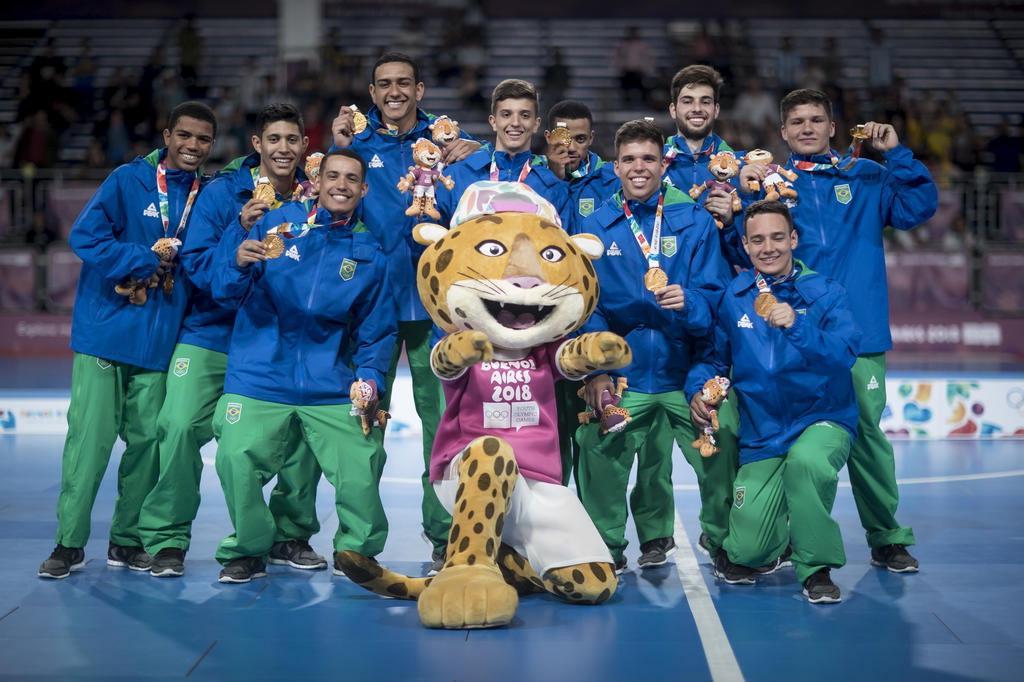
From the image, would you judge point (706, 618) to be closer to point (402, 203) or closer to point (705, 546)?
point (705, 546)

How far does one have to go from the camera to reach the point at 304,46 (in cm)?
1752

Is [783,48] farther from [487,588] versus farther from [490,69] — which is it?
[487,588]

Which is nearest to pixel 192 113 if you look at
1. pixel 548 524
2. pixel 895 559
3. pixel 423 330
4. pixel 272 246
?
pixel 272 246

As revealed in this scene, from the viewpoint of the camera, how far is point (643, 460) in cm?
601

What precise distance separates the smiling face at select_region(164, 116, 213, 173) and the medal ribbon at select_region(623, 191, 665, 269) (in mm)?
2040

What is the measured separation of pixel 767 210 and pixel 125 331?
3.00 metres

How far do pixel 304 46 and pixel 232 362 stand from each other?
1257 centimetres

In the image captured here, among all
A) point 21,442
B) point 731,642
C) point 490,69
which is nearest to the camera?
point 731,642

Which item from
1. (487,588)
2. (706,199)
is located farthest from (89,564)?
(706,199)

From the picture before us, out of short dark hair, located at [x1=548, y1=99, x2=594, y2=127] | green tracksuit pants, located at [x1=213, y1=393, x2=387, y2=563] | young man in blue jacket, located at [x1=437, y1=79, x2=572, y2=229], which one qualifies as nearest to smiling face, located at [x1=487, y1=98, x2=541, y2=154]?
young man in blue jacket, located at [x1=437, y1=79, x2=572, y2=229]

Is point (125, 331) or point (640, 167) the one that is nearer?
point (640, 167)

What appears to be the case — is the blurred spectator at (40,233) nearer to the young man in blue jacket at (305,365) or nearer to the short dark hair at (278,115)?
the short dark hair at (278,115)

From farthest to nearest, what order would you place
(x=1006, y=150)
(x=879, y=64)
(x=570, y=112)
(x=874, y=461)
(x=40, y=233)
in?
(x=879, y=64) → (x=1006, y=150) → (x=40, y=233) → (x=570, y=112) → (x=874, y=461)

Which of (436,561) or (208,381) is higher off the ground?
(208,381)
